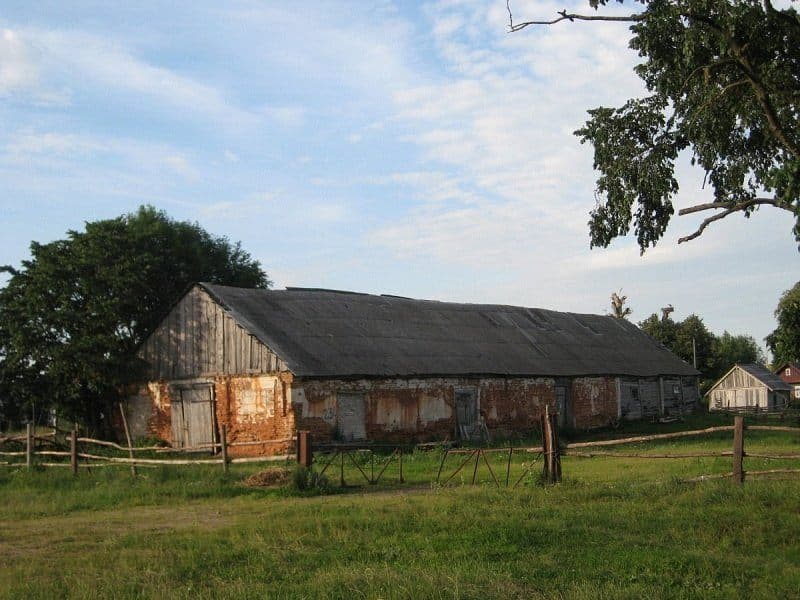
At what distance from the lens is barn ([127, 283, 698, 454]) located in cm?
2527

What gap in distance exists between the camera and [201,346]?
27359 mm

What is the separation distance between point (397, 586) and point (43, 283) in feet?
75.3

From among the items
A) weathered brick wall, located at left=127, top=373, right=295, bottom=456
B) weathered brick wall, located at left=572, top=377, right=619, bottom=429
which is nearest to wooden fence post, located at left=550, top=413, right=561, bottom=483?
weathered brick wall, located at left=127, top=373, right=295, bottom=456

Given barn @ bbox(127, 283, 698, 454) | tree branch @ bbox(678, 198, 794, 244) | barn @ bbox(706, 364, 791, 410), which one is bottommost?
barn @ bbox(706, 364, 791, 410)

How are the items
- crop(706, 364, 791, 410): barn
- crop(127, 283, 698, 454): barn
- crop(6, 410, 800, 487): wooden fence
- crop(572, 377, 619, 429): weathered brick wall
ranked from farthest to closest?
1. crop(706, 364, 791, 410): barn
2. crop(572, 377, 619, 429): weathered brick wall
3. crop(127, 283, 698, 454): barn
4. crop(6, 410, 800, 487): wooden fence

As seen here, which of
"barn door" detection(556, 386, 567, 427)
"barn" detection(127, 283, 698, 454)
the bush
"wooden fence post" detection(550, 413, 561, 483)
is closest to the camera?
"wooden fence post" detection(550, 413, 561, 483)

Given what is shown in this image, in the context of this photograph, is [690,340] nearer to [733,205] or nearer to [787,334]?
[787,334]

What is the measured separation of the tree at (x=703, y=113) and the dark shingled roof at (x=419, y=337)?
11.0 m

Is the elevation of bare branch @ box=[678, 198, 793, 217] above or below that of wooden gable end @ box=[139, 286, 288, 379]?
above

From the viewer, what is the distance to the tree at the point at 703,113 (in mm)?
15242

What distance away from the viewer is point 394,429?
26766 millimetres

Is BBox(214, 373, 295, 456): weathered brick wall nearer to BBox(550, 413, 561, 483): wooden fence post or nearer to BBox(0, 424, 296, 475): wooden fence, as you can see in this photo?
BBox(0, 424, 296, 475): wooden fence

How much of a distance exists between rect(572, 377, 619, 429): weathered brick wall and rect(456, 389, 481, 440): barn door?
232 inches

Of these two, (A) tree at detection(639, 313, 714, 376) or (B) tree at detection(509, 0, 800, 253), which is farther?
(A) tree at detection(639, 313, 714, 376)
